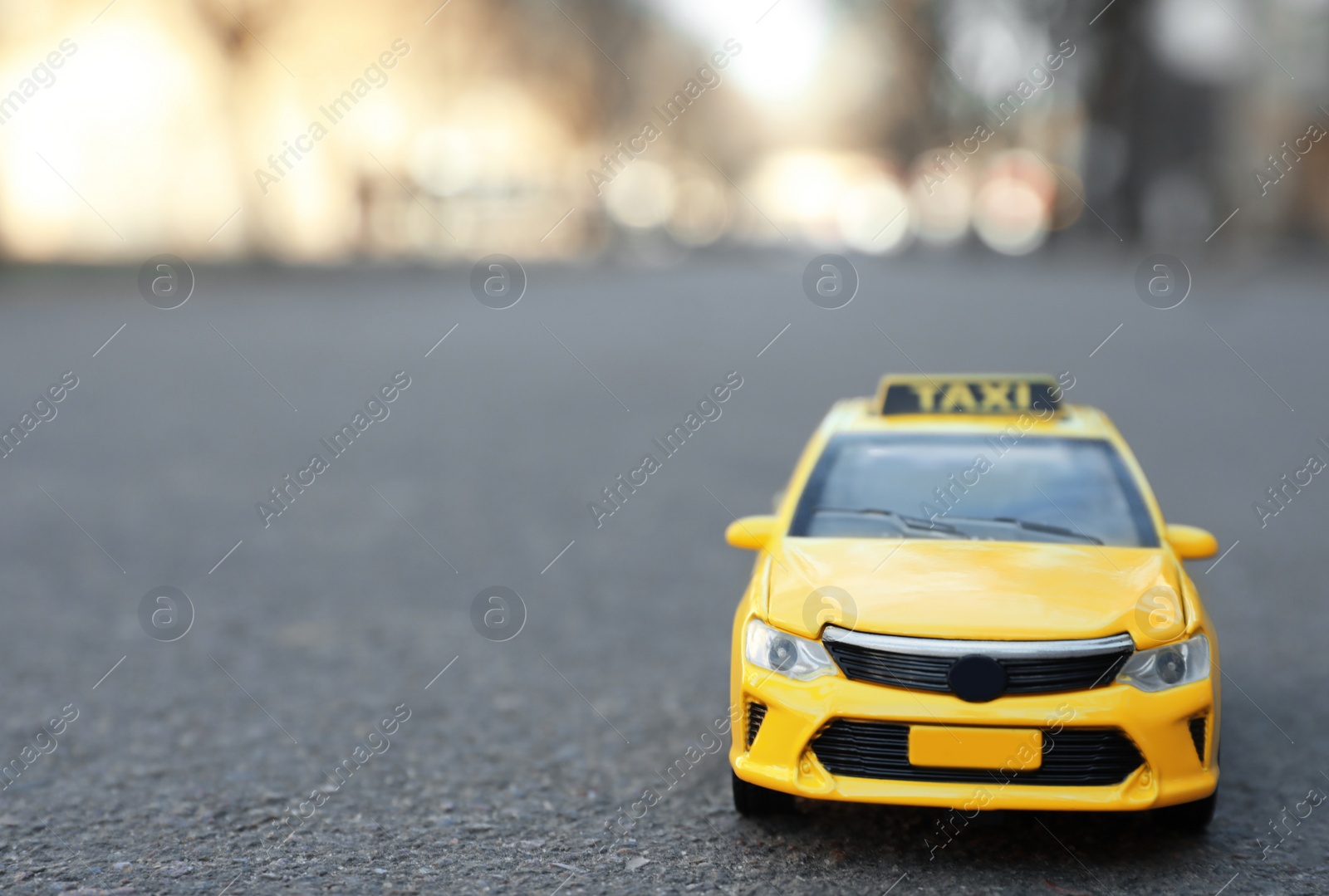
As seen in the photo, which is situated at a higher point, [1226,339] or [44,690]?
[44,690]

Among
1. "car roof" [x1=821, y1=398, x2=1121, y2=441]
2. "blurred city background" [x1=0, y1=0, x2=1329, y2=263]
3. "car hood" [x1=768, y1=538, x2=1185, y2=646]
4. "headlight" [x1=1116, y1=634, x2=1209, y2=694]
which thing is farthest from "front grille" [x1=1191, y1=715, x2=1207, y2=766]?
"blurred city background" [x1=0, y1=0, x2=1329, y2=263]

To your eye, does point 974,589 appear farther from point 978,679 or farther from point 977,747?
point 977,747

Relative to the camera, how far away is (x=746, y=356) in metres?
20.9

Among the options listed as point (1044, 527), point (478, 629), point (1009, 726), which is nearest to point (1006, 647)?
→ point (1009, 726)

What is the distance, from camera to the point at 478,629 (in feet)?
24.0

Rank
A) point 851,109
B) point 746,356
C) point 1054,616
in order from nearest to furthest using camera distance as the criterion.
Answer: point 1054,616 < point 746,356 < point 851,109

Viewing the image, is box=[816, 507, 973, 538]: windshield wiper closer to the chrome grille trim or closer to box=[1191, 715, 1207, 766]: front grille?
the chrome grille trim

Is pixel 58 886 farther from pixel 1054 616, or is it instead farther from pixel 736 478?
pixel 736 478

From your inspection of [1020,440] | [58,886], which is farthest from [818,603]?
[58,886]

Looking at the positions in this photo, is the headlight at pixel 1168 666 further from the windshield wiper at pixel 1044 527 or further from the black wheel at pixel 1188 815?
the windshield wiper at pixel 1044 527

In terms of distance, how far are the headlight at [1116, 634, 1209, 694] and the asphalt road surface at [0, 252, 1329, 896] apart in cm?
61

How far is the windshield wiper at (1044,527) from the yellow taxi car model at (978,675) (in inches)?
0.6

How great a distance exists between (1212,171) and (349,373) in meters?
37.3

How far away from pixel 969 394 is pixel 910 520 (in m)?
0.90
